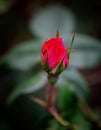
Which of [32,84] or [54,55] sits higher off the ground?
[54,55]

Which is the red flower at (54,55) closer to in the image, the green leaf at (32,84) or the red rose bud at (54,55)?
the red rose bud at (54,55)

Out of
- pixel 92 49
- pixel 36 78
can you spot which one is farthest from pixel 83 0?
pixel 36 78

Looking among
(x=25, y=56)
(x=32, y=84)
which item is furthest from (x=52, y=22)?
(x=32, y=84)

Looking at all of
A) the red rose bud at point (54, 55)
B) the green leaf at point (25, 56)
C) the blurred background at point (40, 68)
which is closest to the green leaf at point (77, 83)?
the blurred background at point (40, 68)

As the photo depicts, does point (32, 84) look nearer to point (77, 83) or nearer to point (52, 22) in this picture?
point (77, 83)

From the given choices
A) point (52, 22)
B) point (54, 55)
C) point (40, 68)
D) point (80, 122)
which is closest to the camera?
point (54, 55)

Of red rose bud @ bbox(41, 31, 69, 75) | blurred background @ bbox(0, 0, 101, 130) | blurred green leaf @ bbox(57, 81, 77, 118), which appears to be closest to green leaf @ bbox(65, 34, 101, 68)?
blurred background @ bbox(0, 0, 101, 130)
